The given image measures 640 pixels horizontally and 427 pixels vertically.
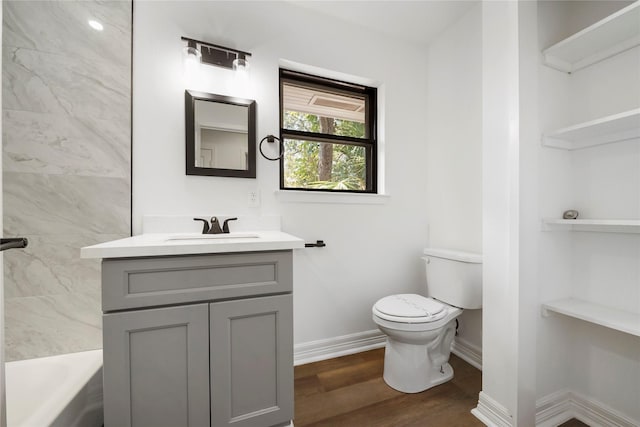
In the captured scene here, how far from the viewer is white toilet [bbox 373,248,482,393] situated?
1.54m

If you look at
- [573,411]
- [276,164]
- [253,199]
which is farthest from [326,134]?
[573,411]

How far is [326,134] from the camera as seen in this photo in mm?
2094

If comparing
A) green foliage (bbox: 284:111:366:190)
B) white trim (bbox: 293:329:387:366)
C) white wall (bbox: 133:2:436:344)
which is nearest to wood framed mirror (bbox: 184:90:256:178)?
white wall (bbox: 133:2:436:344)

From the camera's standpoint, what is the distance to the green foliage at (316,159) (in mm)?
2025

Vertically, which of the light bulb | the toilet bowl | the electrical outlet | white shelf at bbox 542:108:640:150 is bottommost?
the toilet bowl

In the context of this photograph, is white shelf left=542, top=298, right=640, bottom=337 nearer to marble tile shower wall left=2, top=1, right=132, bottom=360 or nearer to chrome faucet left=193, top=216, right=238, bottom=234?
chrome faucet left=193, top=216, right=238, bottom=234

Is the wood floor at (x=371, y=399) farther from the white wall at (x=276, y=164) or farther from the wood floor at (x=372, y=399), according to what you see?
the white wall at (x=276, y=164)

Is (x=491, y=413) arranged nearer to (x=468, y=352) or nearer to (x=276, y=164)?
(x=468, y=352)

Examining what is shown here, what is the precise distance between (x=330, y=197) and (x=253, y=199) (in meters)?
0.53

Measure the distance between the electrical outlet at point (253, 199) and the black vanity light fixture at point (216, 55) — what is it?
0.76 metres

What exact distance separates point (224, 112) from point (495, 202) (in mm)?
1588

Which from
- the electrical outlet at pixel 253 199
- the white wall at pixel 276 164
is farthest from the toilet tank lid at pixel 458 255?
the electrical outlet at pixel 253 199

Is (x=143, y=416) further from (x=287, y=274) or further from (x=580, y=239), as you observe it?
(x=580, y=239)

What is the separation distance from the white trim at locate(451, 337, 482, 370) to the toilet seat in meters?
0.52
